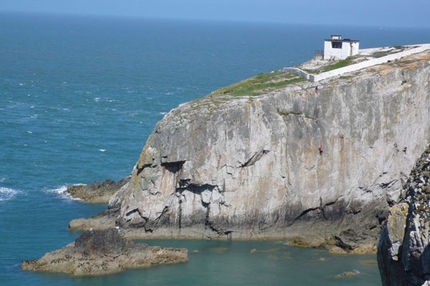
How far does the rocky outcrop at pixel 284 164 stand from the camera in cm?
5281

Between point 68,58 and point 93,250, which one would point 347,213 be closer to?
point 93,250

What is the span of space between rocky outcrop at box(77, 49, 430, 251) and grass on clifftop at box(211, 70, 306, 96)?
3.80 feet

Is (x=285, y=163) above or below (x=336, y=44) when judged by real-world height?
below

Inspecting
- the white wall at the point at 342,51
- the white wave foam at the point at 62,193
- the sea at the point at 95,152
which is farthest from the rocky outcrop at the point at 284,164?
the white wall at the point at 342,51

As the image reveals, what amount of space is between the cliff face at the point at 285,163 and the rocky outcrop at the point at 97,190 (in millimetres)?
4673

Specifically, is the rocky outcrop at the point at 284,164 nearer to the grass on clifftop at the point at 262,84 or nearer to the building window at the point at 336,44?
the grass on clifftop at the point at 262,84

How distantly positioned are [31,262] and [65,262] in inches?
69.7

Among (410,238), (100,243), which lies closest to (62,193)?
(100,243)

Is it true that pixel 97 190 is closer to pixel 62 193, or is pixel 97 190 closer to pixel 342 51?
pixel 62 193

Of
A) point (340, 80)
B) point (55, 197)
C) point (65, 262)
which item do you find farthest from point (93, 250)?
point (340, 80)

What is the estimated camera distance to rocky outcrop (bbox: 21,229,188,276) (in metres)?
46.5

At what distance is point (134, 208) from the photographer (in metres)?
52.9

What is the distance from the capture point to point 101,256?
47.2 meters

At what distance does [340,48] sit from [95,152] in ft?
67.6
